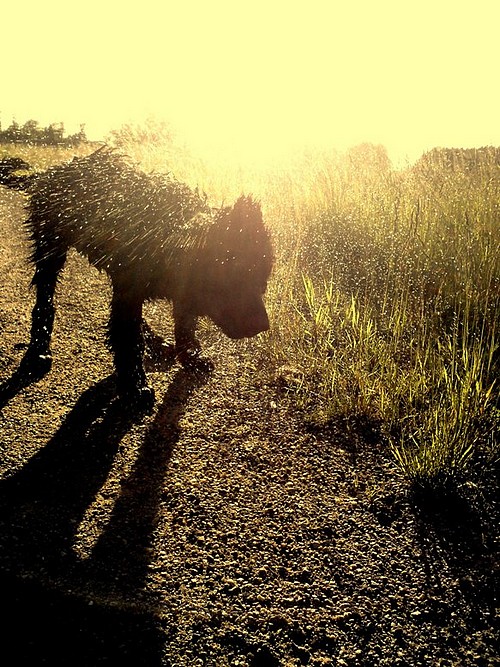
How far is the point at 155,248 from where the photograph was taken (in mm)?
2801

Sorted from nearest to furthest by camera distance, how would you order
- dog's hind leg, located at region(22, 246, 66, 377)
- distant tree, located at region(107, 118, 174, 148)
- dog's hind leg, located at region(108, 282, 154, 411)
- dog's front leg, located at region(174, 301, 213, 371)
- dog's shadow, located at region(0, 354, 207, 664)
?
dog's shadow, located at region(0, 354, 207, 664) → dog's hind leg, located at region(108, 282, 154, 411) → dog's hind leg, located at region(22, 246, 66, 377) → dog's front leg, located at region(174, 301, 213, 371) → distant tree, located at region(107, 118, 174, 148)

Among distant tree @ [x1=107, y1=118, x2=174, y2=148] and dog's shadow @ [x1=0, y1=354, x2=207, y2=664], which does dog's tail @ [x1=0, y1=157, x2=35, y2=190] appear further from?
dog's shadow @ [x1=0, y1=354, x2=207, y2=664]

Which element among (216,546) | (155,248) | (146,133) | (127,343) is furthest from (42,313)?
(146,133)

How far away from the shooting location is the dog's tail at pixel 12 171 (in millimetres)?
9022

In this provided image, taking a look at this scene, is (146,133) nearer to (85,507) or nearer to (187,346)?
(187,346)

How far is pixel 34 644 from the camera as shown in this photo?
1647mm

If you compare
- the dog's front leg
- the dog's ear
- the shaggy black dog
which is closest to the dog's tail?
the shaggy black dog

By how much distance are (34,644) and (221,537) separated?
2.64 ft

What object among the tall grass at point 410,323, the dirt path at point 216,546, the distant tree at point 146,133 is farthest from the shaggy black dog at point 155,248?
the distant tree at point 146,133

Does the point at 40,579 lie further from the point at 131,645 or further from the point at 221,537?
the point at 221,537

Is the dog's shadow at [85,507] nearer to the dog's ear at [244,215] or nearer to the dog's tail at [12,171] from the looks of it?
the dog's ear at [244,215]

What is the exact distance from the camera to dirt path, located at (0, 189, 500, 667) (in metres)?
1.72

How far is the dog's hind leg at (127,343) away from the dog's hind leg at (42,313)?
0.75 meters

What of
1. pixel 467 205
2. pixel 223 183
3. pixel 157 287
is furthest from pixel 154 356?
pixel 223 183
